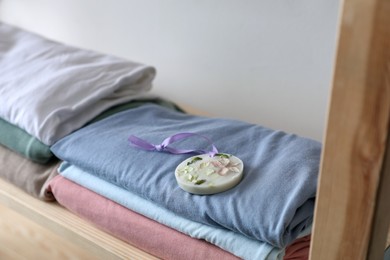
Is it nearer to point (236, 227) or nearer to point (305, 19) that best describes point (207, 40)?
point (305, 19)

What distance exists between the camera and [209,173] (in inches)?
24.5

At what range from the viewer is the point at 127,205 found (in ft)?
2.15

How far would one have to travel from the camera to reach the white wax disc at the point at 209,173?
23.5 inches

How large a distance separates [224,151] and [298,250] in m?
0.17

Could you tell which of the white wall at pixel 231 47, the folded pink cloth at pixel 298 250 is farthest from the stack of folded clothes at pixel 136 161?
the white wall at pixel 231 47

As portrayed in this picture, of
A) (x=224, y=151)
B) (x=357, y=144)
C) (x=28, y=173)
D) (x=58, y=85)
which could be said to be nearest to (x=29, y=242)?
(x=28, y=173)

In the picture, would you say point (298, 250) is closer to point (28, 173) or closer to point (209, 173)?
point (209, 173)

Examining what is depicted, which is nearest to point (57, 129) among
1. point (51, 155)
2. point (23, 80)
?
point (51, 155)

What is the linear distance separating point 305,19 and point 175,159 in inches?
12.3

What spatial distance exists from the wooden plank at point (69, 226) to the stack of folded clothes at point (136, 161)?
1 cm

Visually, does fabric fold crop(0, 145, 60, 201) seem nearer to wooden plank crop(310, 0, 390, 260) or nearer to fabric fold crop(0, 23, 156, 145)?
fabric fold crop(0, 23, 156, 145)

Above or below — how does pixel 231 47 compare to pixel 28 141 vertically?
above

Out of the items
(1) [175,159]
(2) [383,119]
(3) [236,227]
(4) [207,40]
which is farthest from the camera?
(4) [207,40]

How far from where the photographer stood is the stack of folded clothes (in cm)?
56
